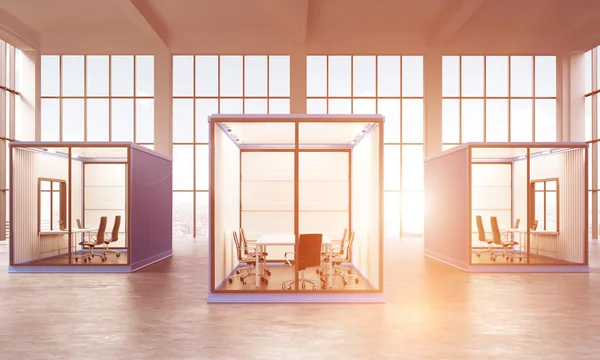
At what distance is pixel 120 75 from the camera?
17766 millimetres

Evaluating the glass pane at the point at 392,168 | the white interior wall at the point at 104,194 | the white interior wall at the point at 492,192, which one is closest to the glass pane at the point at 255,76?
the glass pane at the point at 392,168

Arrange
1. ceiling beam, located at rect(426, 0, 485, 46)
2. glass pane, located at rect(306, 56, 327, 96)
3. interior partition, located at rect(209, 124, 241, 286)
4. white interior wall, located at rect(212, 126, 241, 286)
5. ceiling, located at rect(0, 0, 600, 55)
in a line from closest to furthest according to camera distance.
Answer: interior partition, located at rect(209, 124, 241, 286) < white interior wall, located at rect(212, 126, 241, 286) < ceiling beam, located at rect(426, 0, 485, 46) < ceiling, located at rect(0, 0, 600, 55) < glass pane, located at rect(306, 56, 327, 96)

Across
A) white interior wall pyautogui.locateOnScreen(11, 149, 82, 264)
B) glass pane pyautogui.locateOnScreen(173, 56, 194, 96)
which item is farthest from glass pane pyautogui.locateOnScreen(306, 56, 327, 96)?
white interior wall pyautogui.locateOnScreen(11, 149, 82, 264)

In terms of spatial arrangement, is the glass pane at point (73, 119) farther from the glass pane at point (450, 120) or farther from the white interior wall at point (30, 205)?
the glass pane at point (450, 120)

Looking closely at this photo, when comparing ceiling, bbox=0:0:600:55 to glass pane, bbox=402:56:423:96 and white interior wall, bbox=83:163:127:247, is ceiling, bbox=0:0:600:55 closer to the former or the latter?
glass pane, bbox=402:56:423:96

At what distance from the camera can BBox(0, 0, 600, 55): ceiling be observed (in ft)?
51.6

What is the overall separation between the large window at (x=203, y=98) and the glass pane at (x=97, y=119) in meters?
2.67

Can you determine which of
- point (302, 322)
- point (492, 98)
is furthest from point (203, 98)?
point (302, 322)

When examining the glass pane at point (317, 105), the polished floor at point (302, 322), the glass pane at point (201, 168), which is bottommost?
the polished floor at point (302, 322)

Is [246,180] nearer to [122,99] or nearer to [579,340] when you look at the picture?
[579,340]

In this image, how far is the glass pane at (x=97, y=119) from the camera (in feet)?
58.3

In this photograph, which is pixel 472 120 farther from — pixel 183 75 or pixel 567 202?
pixel 183 75

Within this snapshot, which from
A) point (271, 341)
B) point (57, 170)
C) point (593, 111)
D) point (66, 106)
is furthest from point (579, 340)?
point (66, 106)

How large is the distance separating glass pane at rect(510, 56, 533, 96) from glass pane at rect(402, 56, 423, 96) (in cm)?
358
